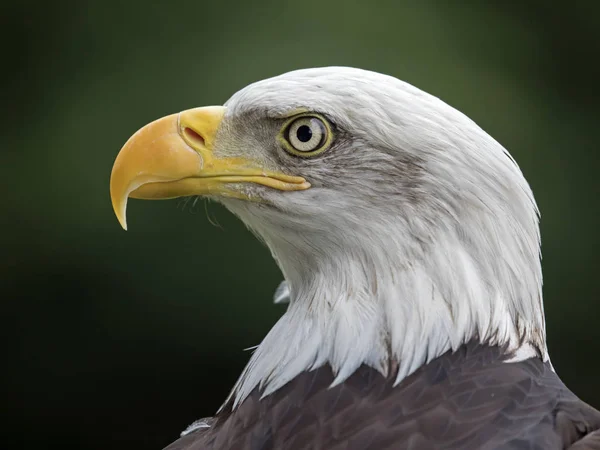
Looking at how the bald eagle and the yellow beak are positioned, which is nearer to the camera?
the bald eagle

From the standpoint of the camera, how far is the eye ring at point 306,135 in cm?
204

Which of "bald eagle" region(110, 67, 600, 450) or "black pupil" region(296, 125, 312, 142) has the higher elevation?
"black pupil" region(296, 125, 312, 142)

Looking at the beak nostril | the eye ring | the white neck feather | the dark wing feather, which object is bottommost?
the dark wing feather

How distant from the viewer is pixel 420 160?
2.00m

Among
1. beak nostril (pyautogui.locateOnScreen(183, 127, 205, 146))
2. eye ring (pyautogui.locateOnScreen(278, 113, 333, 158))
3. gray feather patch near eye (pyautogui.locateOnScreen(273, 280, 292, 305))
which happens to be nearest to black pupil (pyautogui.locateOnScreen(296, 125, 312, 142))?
eye ring (pyautogui.locateOnScreen(278, 113, 333, 158))

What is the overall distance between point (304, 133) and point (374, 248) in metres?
0.29

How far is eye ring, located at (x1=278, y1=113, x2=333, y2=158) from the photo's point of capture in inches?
80.2

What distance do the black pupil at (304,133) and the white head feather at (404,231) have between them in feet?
0.16

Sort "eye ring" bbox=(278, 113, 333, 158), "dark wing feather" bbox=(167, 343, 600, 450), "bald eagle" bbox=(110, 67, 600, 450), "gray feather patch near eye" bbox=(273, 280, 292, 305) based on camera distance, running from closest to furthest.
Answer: "dark wing feather" bbox=(167, 343, 600, 450), "bald eagle" bbox=(110, 67, 600, 450), "eye ring" bbox=(278, 113, 333, 158), "gray feather patch near eye" bbox=(273, 280, 292, 305)

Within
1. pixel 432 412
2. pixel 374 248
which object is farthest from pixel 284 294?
pixel 432 412

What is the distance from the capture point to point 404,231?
1.99m

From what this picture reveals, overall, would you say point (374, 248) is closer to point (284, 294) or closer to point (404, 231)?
point (404, 231)

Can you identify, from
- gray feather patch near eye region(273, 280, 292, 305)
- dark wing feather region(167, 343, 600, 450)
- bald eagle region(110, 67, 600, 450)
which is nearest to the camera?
dark wing feather region(167, 343, 600, 450)

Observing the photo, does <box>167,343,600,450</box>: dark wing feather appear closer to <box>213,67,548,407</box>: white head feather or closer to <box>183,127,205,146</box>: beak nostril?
<box>213,67,548,407</box>: white head feather
